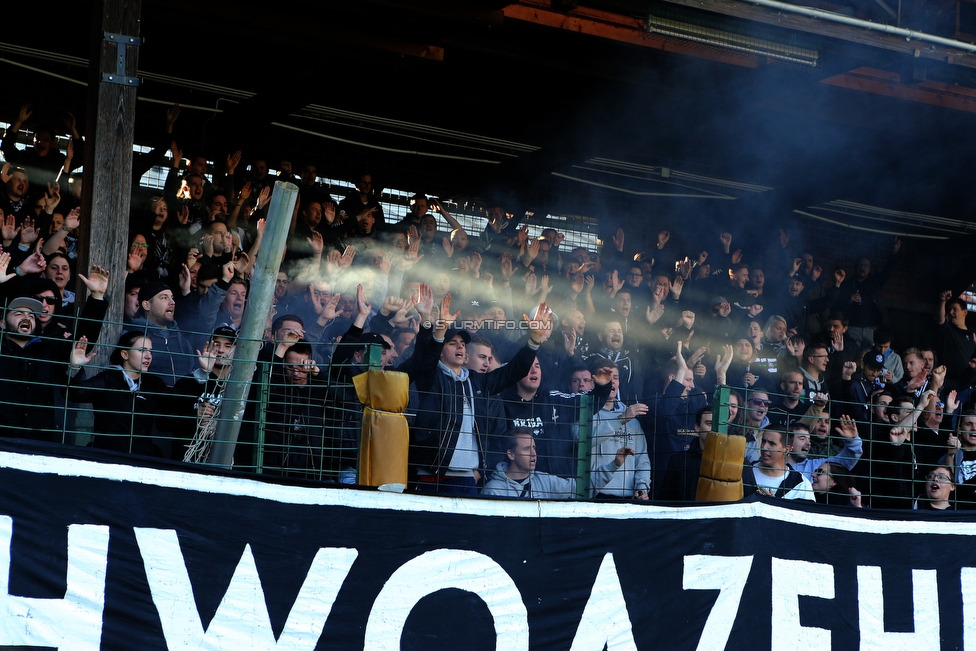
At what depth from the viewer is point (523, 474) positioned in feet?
18.3

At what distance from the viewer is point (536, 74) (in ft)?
29.6

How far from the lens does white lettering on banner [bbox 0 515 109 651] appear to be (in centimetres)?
379

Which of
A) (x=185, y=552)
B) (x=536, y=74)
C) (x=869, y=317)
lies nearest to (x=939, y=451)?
(x=869, y=317)

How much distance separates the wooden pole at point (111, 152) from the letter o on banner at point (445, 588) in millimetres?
2140

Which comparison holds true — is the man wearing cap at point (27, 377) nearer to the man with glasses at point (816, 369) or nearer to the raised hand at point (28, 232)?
the raised hand at point (28, 232)

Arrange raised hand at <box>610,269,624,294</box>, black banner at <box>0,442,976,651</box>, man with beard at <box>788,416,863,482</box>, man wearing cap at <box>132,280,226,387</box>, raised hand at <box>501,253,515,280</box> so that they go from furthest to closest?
raised hand at <box>610,269,624,294</box>, raised hand at <box>501,253,515,280</box>, man with beard at <box>788,416,863,482</box>, man wearing cap at <box>132,280,226,387</box>, black banner at <box>0,442,976,651</box>

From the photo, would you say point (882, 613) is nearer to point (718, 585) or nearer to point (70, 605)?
point (718, 585)

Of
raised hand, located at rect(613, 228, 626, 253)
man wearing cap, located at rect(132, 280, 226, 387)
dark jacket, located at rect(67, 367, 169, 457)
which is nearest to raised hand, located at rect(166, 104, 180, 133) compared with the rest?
man wearing cap, located at rect(132, 280, 226, 387)

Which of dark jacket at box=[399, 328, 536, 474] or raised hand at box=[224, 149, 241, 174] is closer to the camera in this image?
dark jacket at box=[399, 328, 536, 474]

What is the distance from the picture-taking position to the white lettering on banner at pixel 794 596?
482 cm

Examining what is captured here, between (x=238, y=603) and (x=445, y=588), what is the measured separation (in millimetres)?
771

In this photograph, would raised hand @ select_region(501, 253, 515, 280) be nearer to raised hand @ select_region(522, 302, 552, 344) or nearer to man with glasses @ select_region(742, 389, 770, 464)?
man with glasses @ select_region(742, 389, 770, 464)

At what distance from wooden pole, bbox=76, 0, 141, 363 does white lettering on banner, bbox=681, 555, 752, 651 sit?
2.92m

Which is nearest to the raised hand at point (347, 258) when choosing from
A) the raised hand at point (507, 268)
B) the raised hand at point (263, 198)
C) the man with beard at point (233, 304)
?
the raised hand at point (263, 198)
